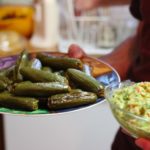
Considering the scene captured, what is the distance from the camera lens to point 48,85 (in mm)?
772

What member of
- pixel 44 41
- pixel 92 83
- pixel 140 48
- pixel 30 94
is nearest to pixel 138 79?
pixel 140 48

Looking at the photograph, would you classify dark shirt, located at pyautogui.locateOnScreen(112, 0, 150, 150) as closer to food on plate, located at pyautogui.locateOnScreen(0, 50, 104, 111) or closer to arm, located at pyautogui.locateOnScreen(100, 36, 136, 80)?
arm, located at pyautogui.locateOnScreen(100, 36, 136, 80)

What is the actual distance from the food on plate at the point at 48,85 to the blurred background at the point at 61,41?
0.58 metres

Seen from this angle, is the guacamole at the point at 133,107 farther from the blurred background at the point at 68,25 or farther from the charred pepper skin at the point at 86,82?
the blurred background at the point at 68,25

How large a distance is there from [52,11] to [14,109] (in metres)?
0.83

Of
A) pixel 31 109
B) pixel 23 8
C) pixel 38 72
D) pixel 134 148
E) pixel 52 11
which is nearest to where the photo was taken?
pixel 31 109

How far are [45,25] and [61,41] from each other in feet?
0.33

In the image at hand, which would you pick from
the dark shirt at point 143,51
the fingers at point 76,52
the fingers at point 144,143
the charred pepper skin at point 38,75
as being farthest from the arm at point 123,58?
the fingers at point 144,143

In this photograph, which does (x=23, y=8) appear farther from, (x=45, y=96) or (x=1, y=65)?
(x=45, y=96)

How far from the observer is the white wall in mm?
1614

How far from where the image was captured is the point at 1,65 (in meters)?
0.89

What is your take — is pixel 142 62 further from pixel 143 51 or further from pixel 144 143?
pixel 144 143

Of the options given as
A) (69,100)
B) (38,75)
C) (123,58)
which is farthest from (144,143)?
(123,58)

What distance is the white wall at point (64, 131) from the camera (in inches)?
63.6
